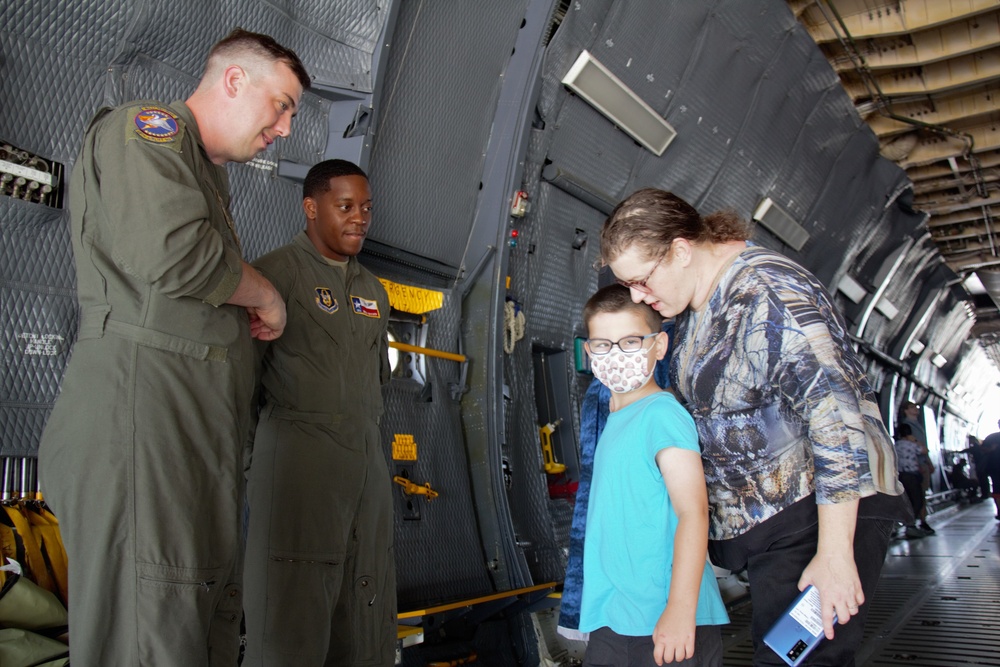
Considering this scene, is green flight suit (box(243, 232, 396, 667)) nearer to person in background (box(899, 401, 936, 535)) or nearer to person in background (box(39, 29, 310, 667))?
person in background (box(39, 29, 310, 667))

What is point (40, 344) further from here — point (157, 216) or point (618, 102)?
point (618, 102)

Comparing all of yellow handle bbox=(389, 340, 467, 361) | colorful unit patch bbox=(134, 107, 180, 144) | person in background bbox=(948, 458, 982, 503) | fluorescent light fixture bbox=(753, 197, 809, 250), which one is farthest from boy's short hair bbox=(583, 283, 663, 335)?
person in background bbox=(948, 458, 982, 503)

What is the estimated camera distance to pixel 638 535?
6.32 ft

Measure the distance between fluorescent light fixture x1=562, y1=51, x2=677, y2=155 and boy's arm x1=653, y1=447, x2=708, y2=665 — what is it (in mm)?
2964

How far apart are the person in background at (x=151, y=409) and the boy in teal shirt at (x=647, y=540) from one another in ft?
2.89

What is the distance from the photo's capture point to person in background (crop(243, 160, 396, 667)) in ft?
7.52

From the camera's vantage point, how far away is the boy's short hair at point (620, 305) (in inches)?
83.6

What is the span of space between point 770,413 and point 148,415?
136 centimetres

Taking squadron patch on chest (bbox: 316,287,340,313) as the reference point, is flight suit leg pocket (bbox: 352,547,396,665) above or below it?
below

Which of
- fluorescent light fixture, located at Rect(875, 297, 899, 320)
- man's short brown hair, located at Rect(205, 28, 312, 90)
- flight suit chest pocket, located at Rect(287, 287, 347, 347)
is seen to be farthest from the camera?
fluorescent light fixture, located at Rect(875, 297, 899, 320)

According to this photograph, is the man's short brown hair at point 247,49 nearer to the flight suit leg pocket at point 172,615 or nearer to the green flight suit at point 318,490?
the green flight suit at point 318,490

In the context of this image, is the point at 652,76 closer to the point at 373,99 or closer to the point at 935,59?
the point at 373,99

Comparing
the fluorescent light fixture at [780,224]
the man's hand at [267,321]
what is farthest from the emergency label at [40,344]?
the fluorescent light fixture at [780,224]

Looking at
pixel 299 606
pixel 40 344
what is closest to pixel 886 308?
pixel 299 606
